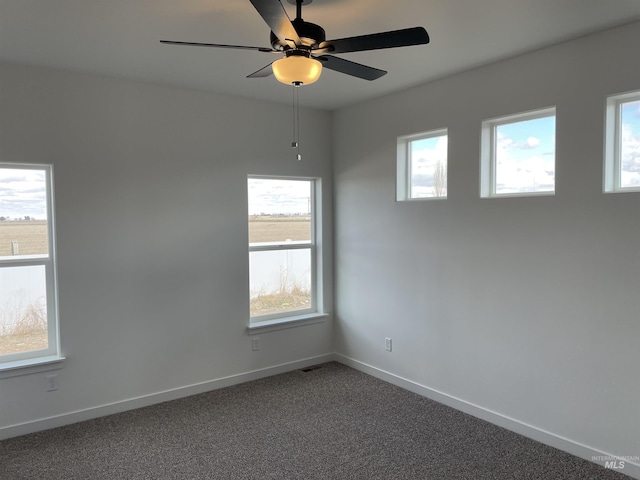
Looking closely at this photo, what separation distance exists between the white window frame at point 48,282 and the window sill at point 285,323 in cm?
157

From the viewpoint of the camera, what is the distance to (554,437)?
9.48 feet

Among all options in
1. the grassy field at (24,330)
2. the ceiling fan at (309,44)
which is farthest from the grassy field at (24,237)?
the ceiling fan at (309,44)

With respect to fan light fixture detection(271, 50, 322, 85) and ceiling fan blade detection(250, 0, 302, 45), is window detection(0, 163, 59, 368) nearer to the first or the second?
fan light fixture detection(271, 50, 322, 85)

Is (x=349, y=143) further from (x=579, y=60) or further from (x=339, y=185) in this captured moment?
(x=579, y=60)

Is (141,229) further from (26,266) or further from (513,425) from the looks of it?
(513,425)

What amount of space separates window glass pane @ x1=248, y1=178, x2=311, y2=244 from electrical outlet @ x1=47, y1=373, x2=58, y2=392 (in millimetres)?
1910

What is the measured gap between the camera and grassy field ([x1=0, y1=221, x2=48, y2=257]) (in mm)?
3143

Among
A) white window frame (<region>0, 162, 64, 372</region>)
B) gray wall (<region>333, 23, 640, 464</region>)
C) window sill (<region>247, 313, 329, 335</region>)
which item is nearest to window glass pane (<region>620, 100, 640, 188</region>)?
gray wall (<region>333, 23, 640, 464</region>)

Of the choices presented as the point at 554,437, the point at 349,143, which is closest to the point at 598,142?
the point at 554,437

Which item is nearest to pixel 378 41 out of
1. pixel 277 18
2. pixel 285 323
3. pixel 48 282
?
pixel 277 18

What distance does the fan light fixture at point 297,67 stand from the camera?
1.88 metres

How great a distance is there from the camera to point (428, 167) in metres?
3.79

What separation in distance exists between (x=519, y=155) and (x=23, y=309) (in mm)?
3783

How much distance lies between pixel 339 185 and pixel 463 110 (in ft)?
5.08
